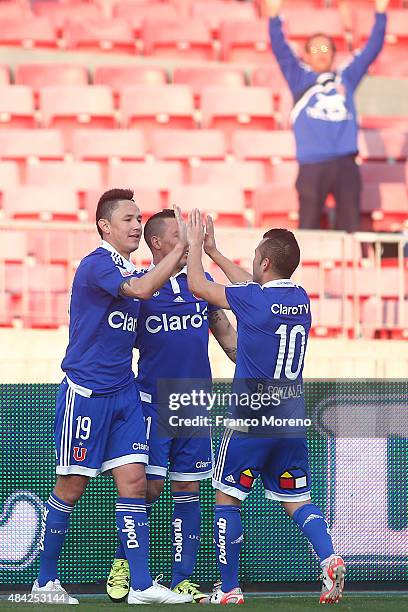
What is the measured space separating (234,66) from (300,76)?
313 centimetres

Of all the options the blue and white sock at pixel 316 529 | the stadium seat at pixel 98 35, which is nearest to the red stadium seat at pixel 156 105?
the stadium seat at pixel 98 35

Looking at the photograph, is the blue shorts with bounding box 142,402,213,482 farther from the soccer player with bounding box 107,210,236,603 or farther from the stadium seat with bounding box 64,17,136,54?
the stadium seat with bounding box 64,17,136,54

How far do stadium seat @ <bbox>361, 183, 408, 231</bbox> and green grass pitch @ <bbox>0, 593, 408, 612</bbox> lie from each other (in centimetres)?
→ 588

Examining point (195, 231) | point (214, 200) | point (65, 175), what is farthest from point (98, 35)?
point (195, 231)

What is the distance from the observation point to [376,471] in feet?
23.2

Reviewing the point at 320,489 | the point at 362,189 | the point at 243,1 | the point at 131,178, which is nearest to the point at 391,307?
the point at 362,189

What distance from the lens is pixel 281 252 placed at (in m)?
6.13

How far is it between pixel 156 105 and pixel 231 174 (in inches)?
58.6

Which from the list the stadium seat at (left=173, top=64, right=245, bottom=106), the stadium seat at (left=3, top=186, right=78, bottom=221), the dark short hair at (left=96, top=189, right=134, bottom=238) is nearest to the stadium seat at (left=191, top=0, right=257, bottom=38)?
the stadium seat at (left=173, top=64, right=245, bottom=106)

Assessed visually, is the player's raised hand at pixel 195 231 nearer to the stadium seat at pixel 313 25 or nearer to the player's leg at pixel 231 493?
the player's leg at pixel 231 493

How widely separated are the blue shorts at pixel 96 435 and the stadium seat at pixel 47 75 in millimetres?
8168

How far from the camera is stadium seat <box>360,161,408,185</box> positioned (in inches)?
499

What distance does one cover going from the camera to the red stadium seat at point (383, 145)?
1313 centimetres

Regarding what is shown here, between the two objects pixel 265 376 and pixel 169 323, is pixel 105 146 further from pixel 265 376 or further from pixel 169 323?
pixel 265 376
